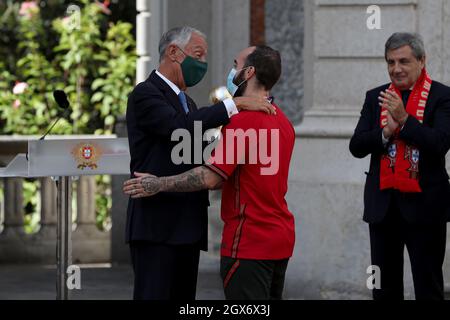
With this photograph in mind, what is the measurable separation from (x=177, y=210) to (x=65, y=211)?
1.85 metres

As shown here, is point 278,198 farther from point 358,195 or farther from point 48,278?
point 48,278

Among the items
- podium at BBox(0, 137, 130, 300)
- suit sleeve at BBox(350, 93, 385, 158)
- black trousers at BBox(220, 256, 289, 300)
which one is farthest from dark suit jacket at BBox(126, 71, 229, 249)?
podium at BBox(0, 137, 130, 300)

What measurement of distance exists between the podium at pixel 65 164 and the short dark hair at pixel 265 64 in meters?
1.91

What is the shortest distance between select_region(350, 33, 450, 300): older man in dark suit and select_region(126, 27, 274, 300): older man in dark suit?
102 centimetres

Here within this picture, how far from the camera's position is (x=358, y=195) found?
9.33 metres

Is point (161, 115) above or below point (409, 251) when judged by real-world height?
above

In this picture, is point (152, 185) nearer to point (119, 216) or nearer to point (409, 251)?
point (409, 251)

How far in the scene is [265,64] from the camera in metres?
5.89

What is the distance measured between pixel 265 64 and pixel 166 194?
0.75 m

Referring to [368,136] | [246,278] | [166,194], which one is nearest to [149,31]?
[368,136]

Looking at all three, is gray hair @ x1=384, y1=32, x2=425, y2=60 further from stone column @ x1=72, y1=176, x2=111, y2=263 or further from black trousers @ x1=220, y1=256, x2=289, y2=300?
stone column @ x1=72, y1=176, x2=111, y2=263

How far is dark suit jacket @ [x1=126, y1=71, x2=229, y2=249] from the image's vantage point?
19.8 feet

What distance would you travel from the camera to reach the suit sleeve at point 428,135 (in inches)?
260

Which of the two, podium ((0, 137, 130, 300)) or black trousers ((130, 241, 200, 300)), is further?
podium ((0, 137, 130, 300))
